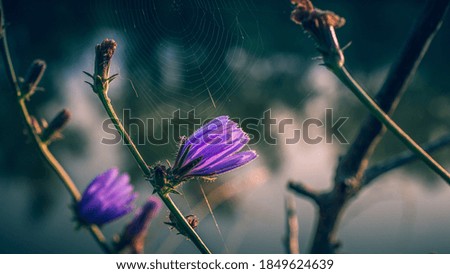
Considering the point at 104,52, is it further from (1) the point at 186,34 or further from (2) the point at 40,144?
(1) the point at 186,34

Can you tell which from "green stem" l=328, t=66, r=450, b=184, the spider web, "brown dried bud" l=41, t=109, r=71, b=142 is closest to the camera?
"green stem" l=328, t=66, r=450, b=184

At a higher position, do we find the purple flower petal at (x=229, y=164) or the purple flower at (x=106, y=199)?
the purple flower petal at (x=229, y=164)

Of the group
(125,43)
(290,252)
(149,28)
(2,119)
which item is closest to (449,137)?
(290,252)

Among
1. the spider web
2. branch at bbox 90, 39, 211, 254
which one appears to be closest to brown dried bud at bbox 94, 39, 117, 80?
branch at bbox 90, 39, 211, 254

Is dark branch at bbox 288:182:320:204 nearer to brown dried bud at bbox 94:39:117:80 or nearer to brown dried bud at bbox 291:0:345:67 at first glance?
brown dried bud at bbox 291:0:345:67

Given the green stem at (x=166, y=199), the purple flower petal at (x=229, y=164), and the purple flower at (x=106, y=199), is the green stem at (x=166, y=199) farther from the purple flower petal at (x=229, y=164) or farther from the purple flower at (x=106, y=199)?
the purple flower at (x=106, y=199)

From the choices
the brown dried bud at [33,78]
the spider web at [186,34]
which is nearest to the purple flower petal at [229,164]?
the brown dried bud at [33,78]
